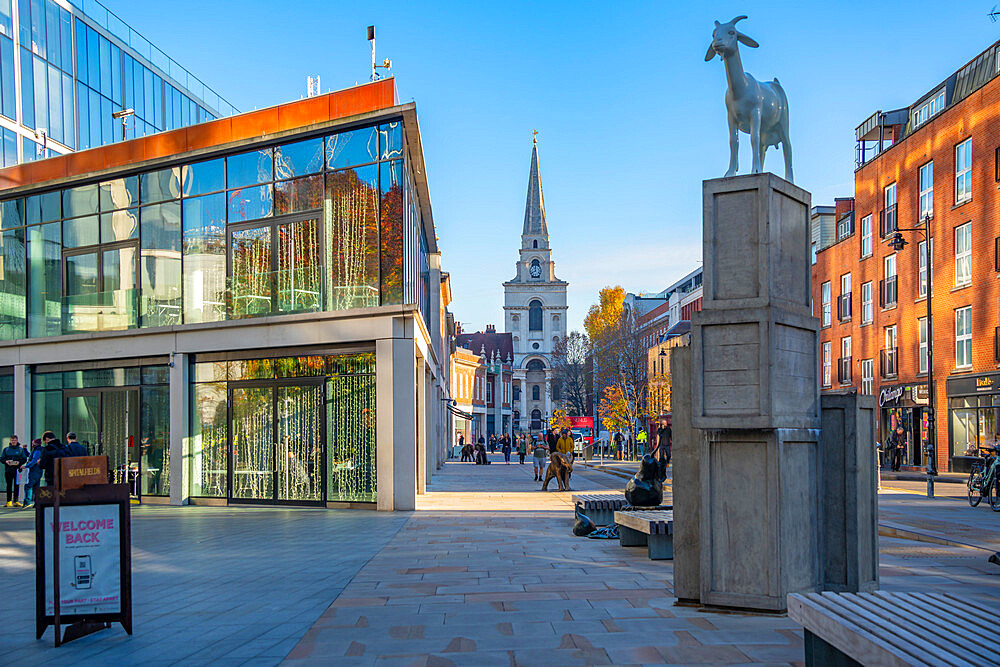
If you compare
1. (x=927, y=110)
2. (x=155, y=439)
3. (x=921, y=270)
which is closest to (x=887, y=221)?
(x=921, y=270)

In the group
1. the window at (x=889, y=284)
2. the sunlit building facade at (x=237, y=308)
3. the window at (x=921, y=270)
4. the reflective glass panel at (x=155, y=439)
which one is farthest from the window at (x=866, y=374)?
the reflective glass panel at (x=155, y=439)

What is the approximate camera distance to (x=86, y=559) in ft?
23.1

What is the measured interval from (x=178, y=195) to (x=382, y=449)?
322 inches

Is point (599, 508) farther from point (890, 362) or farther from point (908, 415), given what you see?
point (890, 362)

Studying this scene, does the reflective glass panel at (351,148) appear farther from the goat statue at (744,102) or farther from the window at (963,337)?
the window at (963,337)

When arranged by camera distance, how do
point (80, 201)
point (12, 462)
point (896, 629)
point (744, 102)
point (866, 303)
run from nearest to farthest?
point (896, 629) → point (744, 102) → point (12, 462) → point (80, 201) → point (866, 303)

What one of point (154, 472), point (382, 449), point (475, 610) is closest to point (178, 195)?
point (154, 472)

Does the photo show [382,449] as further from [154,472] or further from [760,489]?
[760,489]

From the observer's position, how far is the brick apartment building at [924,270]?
30000 mm

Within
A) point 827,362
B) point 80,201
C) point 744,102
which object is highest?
point 80,201

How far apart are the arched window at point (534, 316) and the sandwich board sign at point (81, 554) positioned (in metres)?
124

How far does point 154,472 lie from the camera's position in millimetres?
21453

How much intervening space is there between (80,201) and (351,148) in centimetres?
895

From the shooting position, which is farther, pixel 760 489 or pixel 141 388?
pixel 141 388
